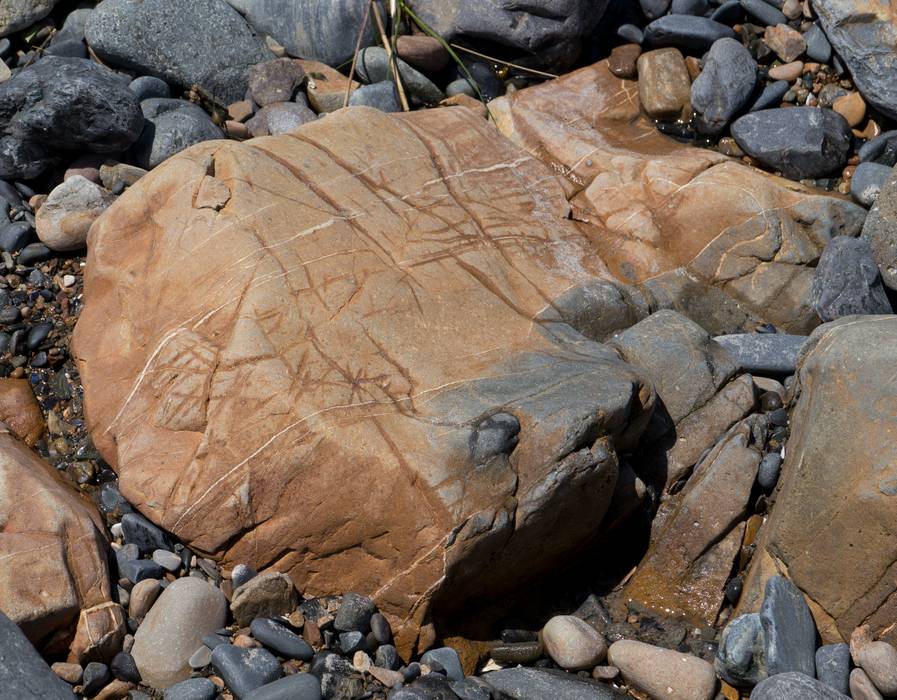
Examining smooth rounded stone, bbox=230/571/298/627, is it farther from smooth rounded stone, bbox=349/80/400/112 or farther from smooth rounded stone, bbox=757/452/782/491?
smooth rounded stone, bbox=349/80/400/112

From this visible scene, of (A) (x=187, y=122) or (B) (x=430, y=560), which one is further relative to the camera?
(A) (x=187, y=122)

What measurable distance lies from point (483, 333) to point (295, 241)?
964 mm

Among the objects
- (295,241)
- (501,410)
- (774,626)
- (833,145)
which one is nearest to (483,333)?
(501,410)

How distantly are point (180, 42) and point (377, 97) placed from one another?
4.25 ft

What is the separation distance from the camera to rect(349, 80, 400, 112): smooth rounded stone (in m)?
6.56

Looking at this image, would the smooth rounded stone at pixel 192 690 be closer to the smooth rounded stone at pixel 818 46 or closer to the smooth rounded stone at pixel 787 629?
the smooth rounded stone at pixel 787 629

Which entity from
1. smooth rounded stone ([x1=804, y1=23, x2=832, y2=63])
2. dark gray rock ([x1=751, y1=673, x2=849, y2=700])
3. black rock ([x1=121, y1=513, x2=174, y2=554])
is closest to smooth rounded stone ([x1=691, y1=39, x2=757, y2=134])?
smooth rounded stone ([x1=804, y1=23, x2=832, y2=63])

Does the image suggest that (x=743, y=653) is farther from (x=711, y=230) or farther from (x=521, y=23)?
(x=521, y=23)

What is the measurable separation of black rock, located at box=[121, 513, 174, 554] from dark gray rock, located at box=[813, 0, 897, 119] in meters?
4.95

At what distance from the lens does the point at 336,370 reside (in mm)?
4469

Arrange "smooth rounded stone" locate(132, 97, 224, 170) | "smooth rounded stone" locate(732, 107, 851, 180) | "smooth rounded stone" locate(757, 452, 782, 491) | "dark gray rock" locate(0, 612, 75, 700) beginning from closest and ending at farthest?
"dark gray rock" locate(0, 612, 75, 700) < "smooth rounded stone" locate(757, 452, 782, 491) < "smooth rounded stone" locate(132, 97, 224, 170) < "smooth rounded stone" locate(732, 107, 851, 180)

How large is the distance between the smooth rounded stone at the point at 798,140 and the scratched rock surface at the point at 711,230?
1.60 feet

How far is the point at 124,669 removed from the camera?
402cm

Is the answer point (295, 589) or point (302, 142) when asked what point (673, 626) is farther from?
point (302, 142)
